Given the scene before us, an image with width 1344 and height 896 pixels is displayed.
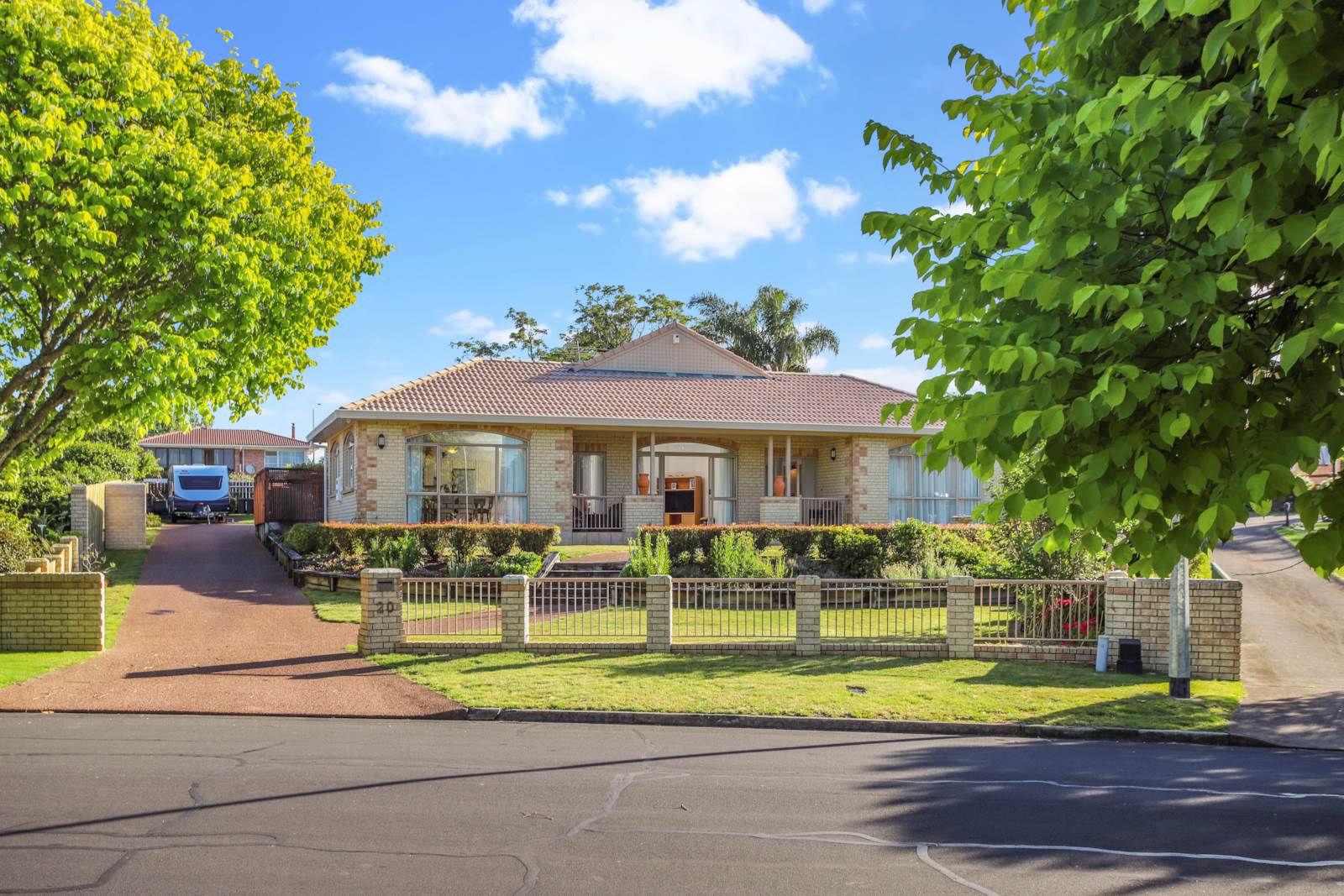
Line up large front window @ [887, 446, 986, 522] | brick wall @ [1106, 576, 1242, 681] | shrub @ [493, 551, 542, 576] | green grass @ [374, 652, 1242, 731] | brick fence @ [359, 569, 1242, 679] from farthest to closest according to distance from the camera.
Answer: large front window @ [887, 446, 986, 522], shrub @ [493, 551, 542, 576], brick fence @ [359, 569, 1242, 679], brick wall @ [1106, 576, 1242, 681], green grass @ [374, 652, 1242, 731]

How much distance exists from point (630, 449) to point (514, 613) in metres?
14.0

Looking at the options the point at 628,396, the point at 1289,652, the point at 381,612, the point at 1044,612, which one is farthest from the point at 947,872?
the point at 628,396

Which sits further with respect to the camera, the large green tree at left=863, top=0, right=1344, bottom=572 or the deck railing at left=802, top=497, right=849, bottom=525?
the deck railing at left=802, top=497, right=849, bottom=525

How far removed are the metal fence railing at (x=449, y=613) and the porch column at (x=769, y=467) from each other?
11370 mm

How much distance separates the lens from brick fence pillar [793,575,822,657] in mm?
14422

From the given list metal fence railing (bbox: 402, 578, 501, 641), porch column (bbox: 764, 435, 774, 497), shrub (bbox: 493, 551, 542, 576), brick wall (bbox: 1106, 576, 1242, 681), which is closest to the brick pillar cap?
metal fence railing (bbox: 402, 578, 501, 641)

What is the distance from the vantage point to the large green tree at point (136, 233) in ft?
42.7

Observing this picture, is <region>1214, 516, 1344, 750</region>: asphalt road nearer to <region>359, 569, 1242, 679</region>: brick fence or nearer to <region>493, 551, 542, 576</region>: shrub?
<region>359, 569, 1242, 679</region>: brick fence

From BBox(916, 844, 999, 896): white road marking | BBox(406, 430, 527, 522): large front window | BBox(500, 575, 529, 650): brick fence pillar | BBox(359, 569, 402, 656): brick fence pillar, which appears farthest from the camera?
BBox(406, 430, 527, 522): large front window

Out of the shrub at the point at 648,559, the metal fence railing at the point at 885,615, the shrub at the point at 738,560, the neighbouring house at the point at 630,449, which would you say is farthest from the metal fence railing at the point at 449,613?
the neighbouring house at the point at 630,449

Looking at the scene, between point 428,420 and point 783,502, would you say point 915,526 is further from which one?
point 428,420

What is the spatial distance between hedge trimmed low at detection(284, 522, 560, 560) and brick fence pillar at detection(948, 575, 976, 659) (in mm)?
10274

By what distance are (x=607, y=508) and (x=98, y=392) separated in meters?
14.6

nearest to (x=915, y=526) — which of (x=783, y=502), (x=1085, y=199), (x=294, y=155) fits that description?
(x=783, y=502)
